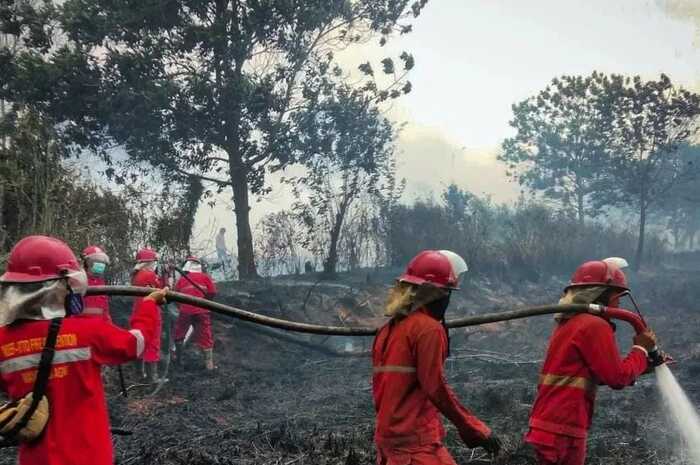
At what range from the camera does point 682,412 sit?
5.40 metres

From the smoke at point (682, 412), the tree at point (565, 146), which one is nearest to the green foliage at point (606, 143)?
the tree at point (565, 146)

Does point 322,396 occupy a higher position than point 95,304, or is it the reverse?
point 95,304

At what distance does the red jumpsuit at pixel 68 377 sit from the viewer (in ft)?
8.71

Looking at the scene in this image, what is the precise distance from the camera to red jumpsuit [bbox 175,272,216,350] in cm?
948

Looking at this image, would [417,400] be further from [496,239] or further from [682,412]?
[496,239]

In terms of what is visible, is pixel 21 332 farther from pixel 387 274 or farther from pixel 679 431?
pixel 387 274

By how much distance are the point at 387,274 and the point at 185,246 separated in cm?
785

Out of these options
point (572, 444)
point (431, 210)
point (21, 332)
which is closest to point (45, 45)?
point (431, 210)

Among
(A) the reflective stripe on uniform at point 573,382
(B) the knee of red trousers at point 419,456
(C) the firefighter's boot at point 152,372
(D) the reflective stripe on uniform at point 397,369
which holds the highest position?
(D) the reflective stripe on uniform at point 397,369

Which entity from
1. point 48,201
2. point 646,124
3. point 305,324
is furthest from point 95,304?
point 646,124

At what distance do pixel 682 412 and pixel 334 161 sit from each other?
1412 centimetres

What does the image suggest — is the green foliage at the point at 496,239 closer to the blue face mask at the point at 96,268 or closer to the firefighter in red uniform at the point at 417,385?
the blue face mask at the point at 96,268

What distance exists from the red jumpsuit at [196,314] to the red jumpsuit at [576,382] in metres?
6.52

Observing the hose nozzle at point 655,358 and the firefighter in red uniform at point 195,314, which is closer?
the hose nozzle at point 655,358
